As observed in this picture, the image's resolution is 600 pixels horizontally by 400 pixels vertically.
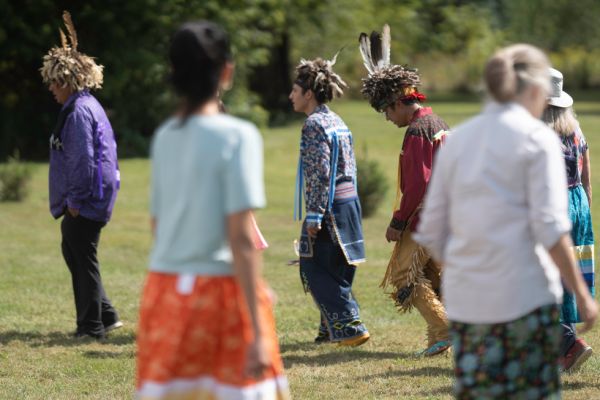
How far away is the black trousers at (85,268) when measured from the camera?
24.8 feet

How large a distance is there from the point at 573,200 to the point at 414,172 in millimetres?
1039

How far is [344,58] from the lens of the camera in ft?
119

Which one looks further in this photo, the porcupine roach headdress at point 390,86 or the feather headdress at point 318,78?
the feather headdress at point 318,78

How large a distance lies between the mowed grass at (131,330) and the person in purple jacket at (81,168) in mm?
501

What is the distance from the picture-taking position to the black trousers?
24.8ft

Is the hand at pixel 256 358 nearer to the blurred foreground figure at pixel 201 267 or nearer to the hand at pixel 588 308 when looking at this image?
the blurred foreground figure at pixel 201 267

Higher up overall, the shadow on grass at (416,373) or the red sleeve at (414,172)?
the red sleeve at (414,172)

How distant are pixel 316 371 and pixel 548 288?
3.09 meters

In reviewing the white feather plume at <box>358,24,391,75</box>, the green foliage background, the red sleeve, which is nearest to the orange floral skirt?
the red sleeve

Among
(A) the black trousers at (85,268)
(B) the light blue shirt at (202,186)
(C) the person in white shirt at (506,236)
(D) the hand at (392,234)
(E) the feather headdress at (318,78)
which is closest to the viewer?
(B) the light blue shirt at (202,186)

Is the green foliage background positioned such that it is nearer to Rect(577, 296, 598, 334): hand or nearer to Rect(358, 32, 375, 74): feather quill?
Rect(358, 32, 375, 74): feather quill

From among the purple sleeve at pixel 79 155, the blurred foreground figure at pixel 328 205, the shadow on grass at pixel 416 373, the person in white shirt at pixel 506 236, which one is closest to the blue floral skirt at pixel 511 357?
the person in white shirt at pixel 506 236

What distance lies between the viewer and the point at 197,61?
347cm

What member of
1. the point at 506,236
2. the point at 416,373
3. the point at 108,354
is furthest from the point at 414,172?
the point at 506,236
